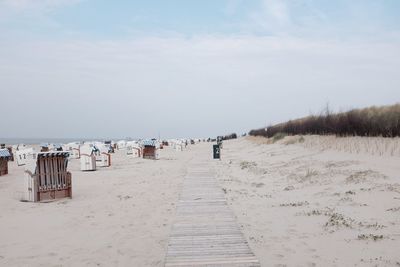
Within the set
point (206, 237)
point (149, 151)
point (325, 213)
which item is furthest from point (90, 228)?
point (149, 151)

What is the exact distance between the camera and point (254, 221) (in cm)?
784

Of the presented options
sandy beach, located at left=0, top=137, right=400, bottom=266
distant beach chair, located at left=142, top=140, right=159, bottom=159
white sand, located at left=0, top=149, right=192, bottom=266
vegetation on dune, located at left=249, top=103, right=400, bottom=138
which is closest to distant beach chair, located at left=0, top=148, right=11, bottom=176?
sandy beach, located at left=0, top=137, right=400, bottom=266

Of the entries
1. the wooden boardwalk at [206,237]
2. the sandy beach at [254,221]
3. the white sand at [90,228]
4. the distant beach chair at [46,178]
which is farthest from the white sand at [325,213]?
the distant beach chair at [46,178]

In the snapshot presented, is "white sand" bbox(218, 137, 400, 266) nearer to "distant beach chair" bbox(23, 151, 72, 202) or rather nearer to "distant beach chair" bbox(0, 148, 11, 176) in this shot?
"distant beach chair" bbox(23, 151, 72, 202)

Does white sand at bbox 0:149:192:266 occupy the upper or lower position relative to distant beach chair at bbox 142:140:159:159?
lower

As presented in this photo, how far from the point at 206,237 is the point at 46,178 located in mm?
6514

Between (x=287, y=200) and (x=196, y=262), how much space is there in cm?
539

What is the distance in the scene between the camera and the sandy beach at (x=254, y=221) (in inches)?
229

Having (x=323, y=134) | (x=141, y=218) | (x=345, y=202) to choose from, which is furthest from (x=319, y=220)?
(x=323, y=134)

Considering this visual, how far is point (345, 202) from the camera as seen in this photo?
8969mm

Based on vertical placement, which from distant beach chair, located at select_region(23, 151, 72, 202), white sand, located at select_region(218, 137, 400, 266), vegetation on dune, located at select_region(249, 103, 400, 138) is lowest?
white sand, located at select_region(218, 137, 400, 266)

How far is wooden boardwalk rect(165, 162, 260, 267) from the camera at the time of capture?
511 centimetres

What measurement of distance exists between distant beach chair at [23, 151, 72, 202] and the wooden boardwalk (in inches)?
138

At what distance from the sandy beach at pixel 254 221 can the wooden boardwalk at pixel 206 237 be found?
243 millimetres
